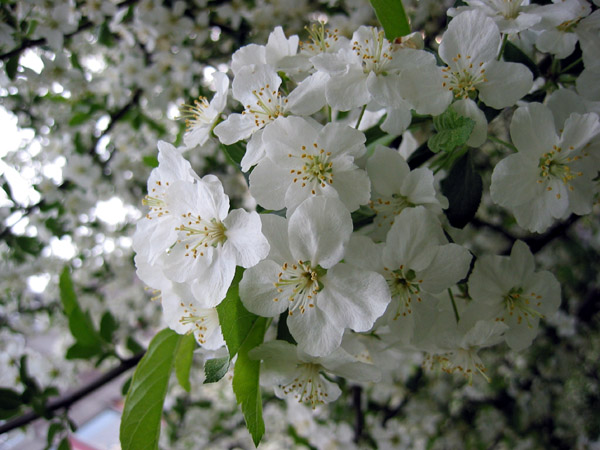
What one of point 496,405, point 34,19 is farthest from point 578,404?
point 34,19

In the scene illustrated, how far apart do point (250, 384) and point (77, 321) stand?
2.26 ft

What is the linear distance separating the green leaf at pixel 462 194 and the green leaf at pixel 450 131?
4.2 inches

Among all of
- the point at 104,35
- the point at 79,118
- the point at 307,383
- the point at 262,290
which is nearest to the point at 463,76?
the point at 262,290

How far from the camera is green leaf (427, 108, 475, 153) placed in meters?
0.58

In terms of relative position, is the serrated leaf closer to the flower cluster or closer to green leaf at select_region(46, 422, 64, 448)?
green leaf at select_region(46, 422, 64, 448)

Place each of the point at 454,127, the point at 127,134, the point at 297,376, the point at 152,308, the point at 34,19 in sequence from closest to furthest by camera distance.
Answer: the point at 454,127, the point at 297,376, the point at 34,19, the point at 127,134, the point at 152,308

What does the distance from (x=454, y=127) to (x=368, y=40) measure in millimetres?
201

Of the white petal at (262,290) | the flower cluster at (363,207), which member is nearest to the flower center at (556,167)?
the flower cluster at (363,207)

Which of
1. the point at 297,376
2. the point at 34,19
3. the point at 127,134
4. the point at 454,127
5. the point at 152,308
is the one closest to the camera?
the point at 454,127

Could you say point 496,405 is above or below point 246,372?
below

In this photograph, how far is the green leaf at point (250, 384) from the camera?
0.63 meters

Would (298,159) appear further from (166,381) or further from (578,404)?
(578,404)

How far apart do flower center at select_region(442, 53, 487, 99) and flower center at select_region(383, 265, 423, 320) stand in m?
0.27

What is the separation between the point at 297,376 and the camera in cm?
74
